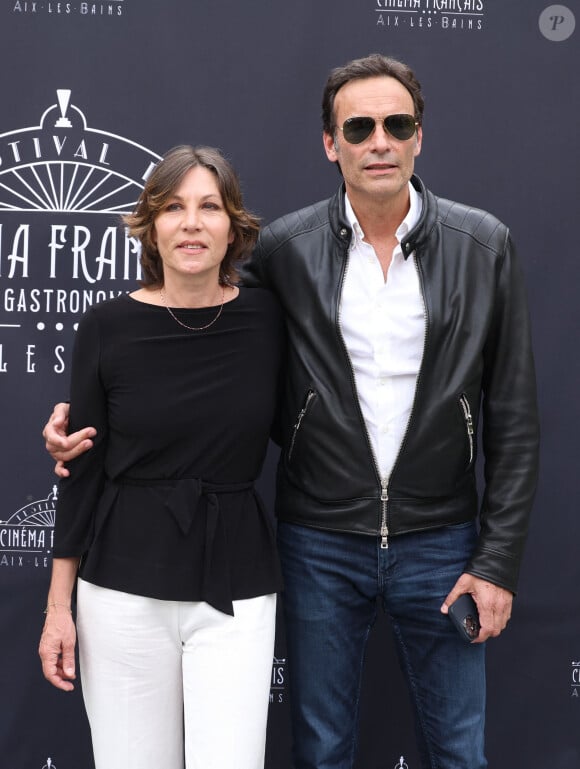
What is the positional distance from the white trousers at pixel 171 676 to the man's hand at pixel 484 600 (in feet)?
1.37

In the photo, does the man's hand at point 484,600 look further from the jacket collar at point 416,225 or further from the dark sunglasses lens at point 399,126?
the dark sunglasses lens at point 399,126

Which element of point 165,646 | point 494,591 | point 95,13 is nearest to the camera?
point 165,646

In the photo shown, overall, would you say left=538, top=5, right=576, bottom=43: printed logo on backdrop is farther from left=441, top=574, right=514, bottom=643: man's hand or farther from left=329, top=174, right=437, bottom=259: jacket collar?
left=441, top=574, right=514, bottom=643: man's hand

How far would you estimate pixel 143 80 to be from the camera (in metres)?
2.59

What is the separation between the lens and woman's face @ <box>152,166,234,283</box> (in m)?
1.91

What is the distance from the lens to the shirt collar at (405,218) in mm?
2070

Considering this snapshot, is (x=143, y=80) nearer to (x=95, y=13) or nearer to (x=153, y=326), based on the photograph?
(x=95, y=13)

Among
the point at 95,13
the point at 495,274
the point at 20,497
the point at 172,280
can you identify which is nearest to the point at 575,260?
the point at 495,274

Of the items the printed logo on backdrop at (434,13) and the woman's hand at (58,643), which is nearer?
the woman's hand at (58,643)

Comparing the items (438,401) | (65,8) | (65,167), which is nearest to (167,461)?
(438,401)

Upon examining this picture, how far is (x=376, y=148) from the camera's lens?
6.60 ft

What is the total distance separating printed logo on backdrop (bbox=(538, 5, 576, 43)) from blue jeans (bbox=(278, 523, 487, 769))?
4.30ft

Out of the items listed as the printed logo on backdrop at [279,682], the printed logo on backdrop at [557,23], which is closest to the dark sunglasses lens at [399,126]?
the printed logo on backdrop at [557,23]

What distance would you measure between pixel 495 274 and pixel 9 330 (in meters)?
1.29
